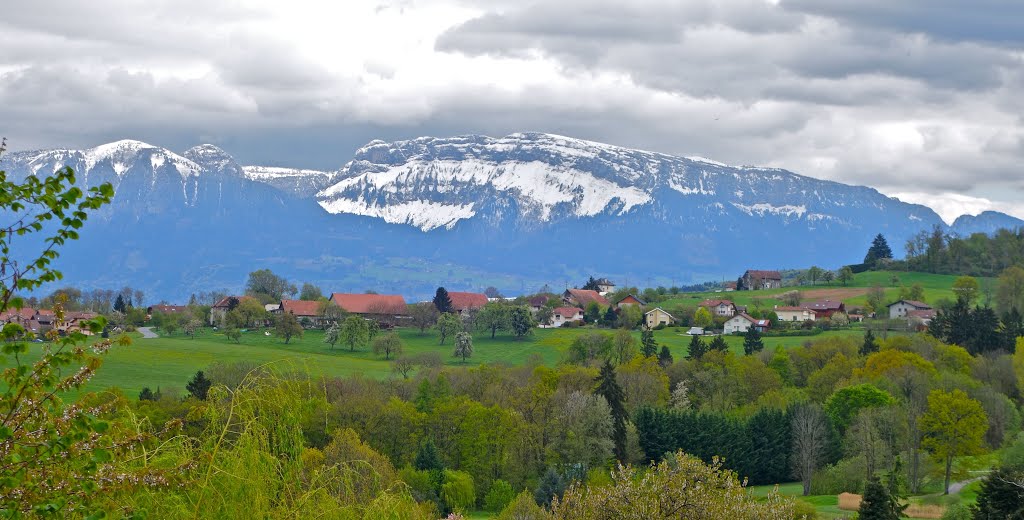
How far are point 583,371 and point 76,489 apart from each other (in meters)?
83.3

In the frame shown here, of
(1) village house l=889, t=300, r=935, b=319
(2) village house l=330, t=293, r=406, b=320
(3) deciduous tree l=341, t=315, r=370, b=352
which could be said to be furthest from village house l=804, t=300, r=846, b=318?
(3) deciduous tree l=341, t=315, r=370, b=352

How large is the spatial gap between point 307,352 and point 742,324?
188ft

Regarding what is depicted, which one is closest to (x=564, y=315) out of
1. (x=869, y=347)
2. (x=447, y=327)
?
(x=447, y=327)

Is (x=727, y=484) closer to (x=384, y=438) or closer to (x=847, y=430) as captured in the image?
(x=384, y=438)

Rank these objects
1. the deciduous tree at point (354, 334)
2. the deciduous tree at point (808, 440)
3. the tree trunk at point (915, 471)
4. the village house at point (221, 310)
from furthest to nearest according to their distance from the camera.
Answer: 1. the village house at point (221, 310)
2. the deciduous tree at point (354, 334)
3. the deciduous tree at point (808, 440)
4. the tree trunk at point (915, 471)

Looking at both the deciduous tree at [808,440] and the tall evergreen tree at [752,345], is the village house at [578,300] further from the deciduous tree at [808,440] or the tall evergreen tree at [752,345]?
the deciduous tree at [808,440]

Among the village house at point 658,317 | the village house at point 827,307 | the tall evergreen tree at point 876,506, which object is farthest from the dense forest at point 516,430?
the village house at point 827,307

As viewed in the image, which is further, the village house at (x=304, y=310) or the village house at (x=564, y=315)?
the village house at (x=304, y=310)

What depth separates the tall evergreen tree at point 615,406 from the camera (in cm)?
7938

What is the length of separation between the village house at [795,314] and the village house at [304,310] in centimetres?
6672

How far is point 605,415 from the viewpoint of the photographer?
7869cm

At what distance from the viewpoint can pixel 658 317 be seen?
156125mm

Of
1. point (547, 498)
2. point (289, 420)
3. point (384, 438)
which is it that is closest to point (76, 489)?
point (289, 420)

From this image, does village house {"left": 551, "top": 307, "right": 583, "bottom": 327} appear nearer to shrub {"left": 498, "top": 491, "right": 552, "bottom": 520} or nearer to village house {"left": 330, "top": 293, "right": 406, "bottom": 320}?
village house {"left": 330, "top": 293, "right": 406, "bottom": 320}
